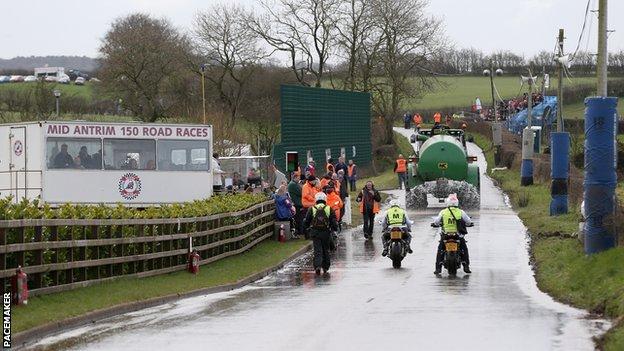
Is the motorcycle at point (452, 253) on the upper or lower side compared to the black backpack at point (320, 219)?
lower

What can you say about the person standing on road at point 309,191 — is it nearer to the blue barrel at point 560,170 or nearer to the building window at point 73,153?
the building window at point 73,153

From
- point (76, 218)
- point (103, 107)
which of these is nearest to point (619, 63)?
point (103, 107)

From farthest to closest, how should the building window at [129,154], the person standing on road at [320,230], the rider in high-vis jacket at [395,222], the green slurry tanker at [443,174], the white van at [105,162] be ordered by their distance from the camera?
1. the green slurry tanker at [443,174]
2. the building window at [129,154]
3. the white van at [105,162]
4. the rider in high-vis jacket at [395,222]
5. the person standing on road at [320,230]

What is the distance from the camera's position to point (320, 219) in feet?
87.4

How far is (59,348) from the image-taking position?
15.3 meters

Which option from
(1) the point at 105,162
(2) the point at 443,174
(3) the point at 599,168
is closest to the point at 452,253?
(3) the point at 599,168

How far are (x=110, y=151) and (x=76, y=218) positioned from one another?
13096mm

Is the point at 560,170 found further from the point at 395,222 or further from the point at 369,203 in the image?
the point at 395,222

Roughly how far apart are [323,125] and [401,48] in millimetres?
30317

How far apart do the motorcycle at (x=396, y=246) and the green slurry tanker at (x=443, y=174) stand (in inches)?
721

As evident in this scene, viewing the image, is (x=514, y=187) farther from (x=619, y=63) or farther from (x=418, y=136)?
(x=619, y=63)

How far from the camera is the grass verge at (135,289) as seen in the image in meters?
17.6

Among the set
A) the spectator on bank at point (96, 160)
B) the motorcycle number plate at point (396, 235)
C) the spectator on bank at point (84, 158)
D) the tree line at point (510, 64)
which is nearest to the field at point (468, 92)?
the tree line at point (510, 64)

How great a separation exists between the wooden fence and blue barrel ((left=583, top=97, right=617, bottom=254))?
8.22m
